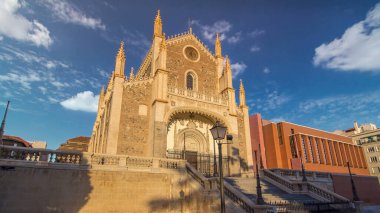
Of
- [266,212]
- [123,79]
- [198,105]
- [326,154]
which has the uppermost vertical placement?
[123,79]

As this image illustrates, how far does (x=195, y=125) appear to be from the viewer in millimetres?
23891

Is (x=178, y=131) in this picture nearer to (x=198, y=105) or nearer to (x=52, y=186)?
(x=198, y=105)

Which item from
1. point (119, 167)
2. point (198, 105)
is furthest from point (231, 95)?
point (119, 167)

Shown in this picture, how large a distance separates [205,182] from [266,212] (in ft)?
14.7

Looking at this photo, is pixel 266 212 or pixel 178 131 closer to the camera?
pixel 266 212

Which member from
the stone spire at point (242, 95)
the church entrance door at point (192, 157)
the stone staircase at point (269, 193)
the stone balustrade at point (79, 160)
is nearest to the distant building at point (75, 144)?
the church entrance door at point (192, 157)

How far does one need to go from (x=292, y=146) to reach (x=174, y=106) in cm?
2215

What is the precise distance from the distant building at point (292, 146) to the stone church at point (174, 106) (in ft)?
37.9

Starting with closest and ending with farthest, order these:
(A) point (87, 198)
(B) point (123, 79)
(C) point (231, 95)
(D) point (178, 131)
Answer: (A) point (87, 198), (B) point (123, 79), (D) point (178, 131), (C) point (231, 95)

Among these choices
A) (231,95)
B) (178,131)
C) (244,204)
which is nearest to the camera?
(244,204)

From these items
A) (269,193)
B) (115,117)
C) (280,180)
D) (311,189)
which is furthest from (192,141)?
(311,189)

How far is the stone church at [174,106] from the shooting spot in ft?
65.0

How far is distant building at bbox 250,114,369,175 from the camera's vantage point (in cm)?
3519

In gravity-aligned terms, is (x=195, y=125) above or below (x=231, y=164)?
above
